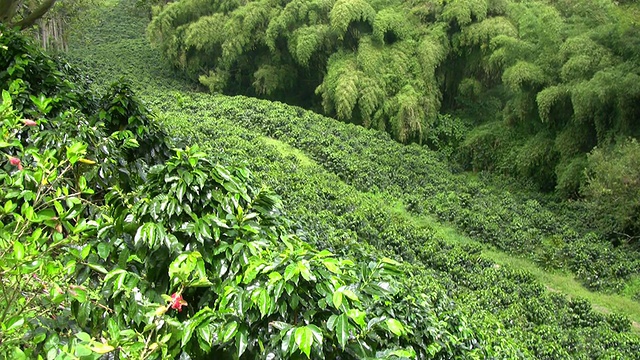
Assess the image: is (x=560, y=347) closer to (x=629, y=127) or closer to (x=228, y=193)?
(x=228, y=193)

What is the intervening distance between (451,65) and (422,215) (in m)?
7.70

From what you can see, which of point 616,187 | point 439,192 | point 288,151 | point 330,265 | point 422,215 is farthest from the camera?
point 288,151

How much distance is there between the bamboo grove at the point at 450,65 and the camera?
11.1 meters

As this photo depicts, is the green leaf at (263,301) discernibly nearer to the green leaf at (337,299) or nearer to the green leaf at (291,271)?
the green leaf at (291,271)

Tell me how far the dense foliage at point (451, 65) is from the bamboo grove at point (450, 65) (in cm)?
4

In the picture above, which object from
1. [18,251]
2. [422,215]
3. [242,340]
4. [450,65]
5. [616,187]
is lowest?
[422,215]

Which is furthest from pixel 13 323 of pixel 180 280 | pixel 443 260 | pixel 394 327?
pixel 443 260

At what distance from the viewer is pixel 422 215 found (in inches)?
430

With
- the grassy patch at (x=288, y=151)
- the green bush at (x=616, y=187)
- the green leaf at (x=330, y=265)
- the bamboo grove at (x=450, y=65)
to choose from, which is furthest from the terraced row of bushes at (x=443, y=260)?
the bamboo grove at (x=450, y=65)

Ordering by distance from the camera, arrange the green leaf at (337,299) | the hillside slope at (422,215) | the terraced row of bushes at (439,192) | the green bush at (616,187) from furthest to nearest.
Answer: the green bush at (616,187) → the terraced row of bushes at (439,192) → the hillside slope at (422,215) → the green leaf at (337,299)

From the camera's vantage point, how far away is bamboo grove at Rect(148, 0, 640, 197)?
1110 cm

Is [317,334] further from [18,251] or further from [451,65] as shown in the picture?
[451,65]

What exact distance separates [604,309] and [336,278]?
8432mm

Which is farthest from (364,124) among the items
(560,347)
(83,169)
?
(83,169)
